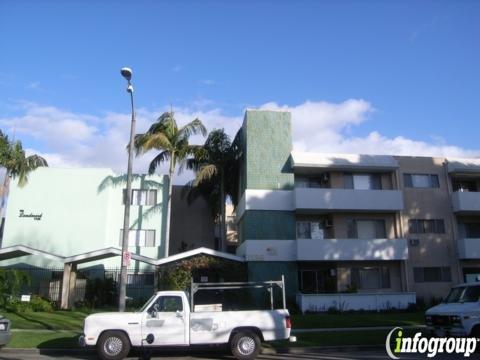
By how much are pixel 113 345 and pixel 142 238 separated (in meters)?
20.2

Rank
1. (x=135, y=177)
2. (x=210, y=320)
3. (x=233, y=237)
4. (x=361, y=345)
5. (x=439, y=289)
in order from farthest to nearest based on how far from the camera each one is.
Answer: (x=233, y=237) → (x=135, y=177) → (x=439, y=289) → (x=361, y=345) → (x=210, y=320)

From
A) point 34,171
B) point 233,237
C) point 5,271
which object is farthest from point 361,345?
point 233,237

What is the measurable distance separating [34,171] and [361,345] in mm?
25800

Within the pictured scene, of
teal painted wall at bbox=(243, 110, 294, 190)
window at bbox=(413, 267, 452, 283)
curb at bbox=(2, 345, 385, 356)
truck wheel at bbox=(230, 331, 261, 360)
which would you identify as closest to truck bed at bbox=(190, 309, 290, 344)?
truck wheel at bbox=(230, 331, 261, 360)

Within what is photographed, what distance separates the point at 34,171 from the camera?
31.9 metres

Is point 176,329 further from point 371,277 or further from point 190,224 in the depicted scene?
point 190,224

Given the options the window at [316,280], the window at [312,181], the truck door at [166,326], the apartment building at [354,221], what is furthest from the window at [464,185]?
the truck door at [166,326]

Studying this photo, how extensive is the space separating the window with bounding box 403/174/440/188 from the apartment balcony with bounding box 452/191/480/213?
162 cm

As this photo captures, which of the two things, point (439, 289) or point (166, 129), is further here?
point (166, 129)

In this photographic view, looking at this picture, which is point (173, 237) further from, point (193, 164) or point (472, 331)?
point (472, 331)

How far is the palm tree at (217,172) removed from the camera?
31047 mm

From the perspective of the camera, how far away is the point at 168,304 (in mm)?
12359

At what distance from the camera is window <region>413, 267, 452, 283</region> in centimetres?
2888

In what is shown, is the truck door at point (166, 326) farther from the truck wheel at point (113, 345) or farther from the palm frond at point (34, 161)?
the palm frond at point (34, 161)
